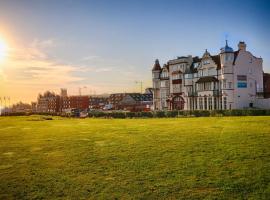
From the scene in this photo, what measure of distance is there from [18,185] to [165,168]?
7036 millimetres

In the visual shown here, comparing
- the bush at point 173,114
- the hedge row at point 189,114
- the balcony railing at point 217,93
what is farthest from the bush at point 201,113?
the balcony railing at point 217,93

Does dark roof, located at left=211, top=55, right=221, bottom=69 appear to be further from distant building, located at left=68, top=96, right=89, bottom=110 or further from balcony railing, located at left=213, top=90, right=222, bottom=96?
distant building, located at left=68, top=96, right=89, bottom=110

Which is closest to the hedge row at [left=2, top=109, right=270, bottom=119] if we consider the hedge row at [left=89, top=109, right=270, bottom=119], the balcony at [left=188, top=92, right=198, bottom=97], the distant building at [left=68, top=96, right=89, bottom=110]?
the hedge row at [left=89, top=109, right=270, bottom=119]

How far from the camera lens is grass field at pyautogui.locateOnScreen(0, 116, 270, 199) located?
1393 cm

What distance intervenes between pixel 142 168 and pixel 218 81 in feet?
186

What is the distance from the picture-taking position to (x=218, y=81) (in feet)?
231

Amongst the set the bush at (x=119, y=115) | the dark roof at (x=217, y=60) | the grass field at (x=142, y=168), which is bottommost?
the grass field at (x=142, y=168)

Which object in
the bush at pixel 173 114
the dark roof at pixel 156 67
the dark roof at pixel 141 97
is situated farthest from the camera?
the dark roof at pixel 141 97

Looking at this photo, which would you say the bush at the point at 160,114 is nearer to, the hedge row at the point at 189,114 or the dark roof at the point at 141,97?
the hedge row at the point at 189,114

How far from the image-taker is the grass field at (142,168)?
548 inches

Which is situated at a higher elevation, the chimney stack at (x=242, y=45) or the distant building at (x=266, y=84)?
the chimney stack at (x=242, y=45)

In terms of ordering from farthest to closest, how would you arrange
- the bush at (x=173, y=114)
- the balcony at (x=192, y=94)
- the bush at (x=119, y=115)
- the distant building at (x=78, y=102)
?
the distant building at (x=78, y=102), the balcony at (x=192, y=94), the bush at (x=119, y=115), the bush at (x=173, y=114)

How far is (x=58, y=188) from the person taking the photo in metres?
14.8

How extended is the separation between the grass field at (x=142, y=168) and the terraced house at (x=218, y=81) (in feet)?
150
